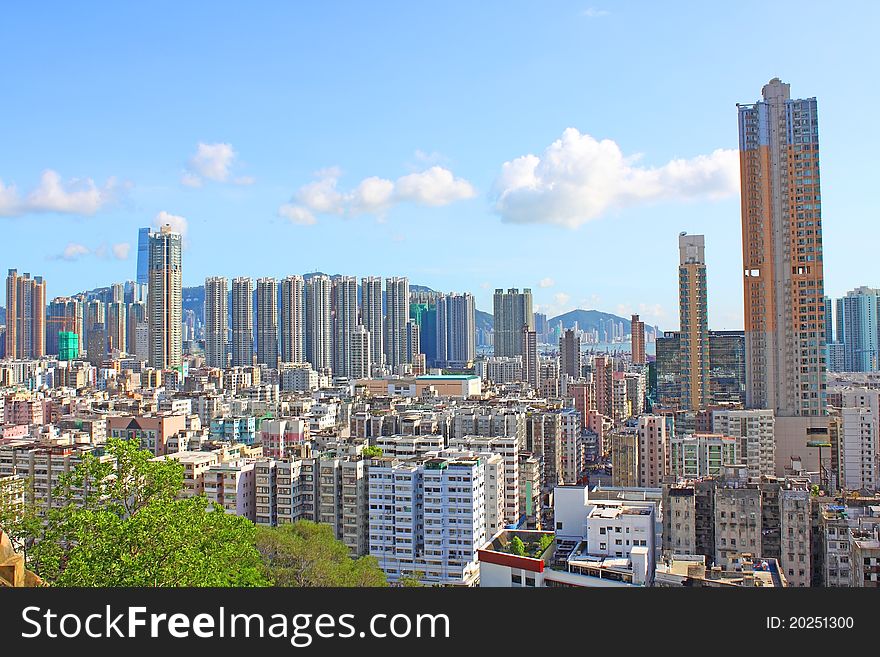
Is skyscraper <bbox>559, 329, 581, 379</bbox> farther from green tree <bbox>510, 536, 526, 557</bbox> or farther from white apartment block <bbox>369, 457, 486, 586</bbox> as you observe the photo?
green tree <bbox>510, 536, 526, 557</bbox>

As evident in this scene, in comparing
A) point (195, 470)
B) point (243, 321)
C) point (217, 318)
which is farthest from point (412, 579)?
point (217, 318)

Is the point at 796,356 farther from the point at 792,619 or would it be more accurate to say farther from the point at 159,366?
the point at 159,366

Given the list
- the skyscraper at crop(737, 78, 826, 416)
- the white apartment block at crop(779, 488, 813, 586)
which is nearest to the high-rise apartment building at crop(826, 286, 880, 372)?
the skyscraper at crop(737, 78, 826, 416)

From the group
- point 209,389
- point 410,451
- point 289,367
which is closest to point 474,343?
point 289,367

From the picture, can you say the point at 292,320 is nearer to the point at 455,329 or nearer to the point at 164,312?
the point at 164,312

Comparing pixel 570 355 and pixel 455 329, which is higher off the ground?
pixel 455 329
